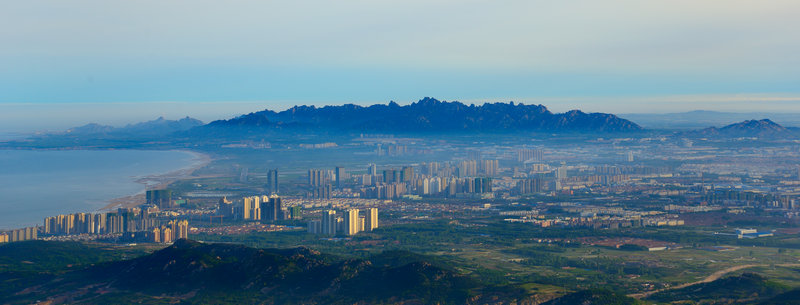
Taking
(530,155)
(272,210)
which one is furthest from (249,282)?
(530,155)

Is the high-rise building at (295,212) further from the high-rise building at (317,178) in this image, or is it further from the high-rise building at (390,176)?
the high-rise building at (317,178)

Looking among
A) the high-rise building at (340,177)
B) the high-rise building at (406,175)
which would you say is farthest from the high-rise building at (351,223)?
the high-rise building at (340,177)

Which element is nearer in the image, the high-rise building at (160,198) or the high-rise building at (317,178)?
the high-rise building at (160,198)

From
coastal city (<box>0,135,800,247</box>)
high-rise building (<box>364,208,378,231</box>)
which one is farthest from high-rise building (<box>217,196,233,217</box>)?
high-rise building (<box>364,208,378,231</box>)

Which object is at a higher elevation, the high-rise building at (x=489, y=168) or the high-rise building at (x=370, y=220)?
the high-rise building at (x=489, y=168)

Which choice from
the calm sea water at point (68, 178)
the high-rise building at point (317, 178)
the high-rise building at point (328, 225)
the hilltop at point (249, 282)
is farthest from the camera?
the high-rise building at point (317, 178)

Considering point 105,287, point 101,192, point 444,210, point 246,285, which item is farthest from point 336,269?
point 101,192

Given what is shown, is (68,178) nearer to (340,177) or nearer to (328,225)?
(340,177)
